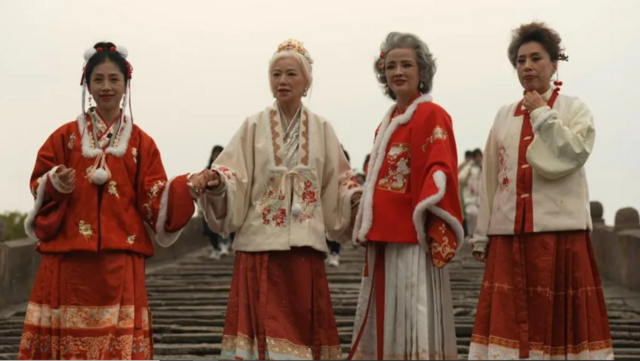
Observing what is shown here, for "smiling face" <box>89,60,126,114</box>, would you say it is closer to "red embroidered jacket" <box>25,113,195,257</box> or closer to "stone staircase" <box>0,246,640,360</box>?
"red embroidered jacket" <box>25,113,195,257</box>

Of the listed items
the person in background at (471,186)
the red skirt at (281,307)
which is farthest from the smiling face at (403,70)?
the person in background at (471,186)

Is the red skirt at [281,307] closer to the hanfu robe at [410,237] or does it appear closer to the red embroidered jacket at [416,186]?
the hanfu robe at [410,237]

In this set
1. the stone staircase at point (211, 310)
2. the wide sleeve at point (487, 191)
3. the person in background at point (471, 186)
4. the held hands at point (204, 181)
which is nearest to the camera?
the held hands at point (204, 181)

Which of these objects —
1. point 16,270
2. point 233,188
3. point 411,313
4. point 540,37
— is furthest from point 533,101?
point 16,270

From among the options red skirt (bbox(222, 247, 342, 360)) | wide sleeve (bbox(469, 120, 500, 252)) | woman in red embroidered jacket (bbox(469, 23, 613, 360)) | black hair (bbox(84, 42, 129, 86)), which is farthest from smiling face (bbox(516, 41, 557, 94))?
black hair (bbox(84, 42, 129, 86))

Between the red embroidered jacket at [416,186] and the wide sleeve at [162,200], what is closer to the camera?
the red embroidered jacket at [416,186]

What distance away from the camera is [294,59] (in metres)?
6.51

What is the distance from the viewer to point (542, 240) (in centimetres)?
623

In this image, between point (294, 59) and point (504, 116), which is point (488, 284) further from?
point (294, 59)

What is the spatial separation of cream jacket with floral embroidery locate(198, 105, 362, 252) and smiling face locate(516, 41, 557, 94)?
44.6 inches

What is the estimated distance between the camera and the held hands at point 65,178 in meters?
6.01

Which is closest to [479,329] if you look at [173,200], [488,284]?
[488,284]

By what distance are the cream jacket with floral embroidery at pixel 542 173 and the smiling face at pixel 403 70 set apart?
24.8 inches

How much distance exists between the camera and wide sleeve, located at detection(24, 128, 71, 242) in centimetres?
608
